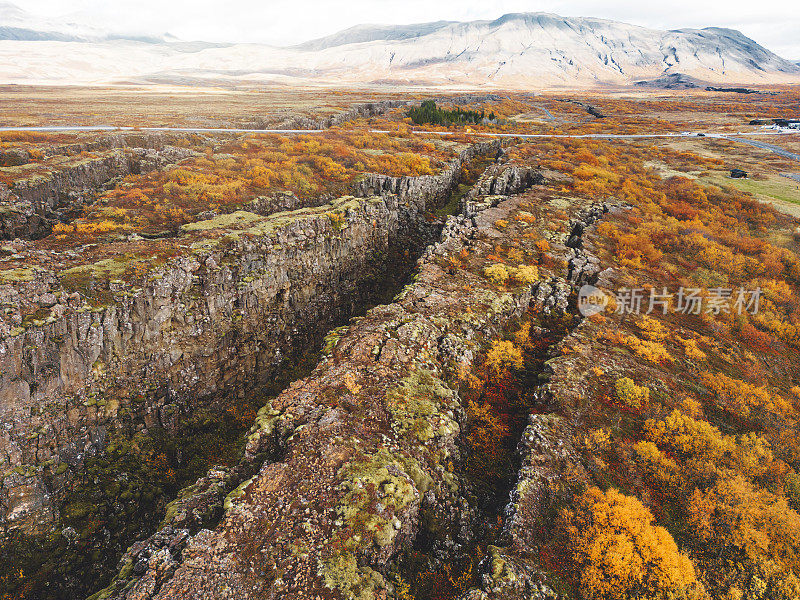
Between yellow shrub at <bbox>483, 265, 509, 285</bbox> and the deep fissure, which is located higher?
yellow shrub at <bbox>483, 265, 509, 285</bbox>

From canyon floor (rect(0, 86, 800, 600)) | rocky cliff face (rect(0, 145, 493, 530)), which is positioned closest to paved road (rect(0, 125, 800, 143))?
canyon floor (rect(0, 86, 800, 600))

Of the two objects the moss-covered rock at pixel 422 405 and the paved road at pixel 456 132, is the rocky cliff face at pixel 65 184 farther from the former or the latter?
the moss-covered rock at pixel 422 405

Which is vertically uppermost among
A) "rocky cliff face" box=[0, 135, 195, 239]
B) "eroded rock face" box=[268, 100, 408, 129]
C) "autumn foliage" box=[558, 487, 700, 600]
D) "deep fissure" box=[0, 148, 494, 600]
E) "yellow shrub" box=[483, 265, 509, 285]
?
"eroded rock face" box=[268, 100, 408, 129]

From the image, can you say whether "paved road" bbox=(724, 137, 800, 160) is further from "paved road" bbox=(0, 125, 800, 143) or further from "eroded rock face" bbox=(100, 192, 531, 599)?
"eroded rock face" bbox=(100, 192, 531, 599)

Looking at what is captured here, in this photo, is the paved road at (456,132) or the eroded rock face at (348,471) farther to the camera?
the paved road at (456,132)

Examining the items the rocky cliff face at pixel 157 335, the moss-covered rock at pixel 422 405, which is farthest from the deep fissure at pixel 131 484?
the moss-covered rock at pixel 422 405

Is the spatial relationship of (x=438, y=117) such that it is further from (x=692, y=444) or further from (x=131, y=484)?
(x=131, y=484)

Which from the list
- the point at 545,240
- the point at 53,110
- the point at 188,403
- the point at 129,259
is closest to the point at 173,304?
the point at 129,259

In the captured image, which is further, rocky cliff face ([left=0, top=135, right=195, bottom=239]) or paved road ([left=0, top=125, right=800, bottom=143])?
paved road ([left=0, top=125, right=800, bottom=143])

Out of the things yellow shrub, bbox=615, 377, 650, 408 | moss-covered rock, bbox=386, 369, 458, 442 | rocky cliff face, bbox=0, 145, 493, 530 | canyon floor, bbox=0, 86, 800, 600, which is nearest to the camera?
canyon floor, bbox=0, 86, 800, 600
